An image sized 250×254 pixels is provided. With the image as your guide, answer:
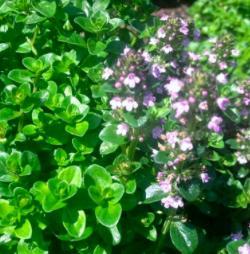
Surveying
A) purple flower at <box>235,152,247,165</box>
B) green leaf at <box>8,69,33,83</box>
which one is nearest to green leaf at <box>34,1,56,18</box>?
green leaf at <box>8,69,33,83</box>

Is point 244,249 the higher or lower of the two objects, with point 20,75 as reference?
lower

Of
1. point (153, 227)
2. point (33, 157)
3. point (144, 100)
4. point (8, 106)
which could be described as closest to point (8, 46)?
point (8, 106)

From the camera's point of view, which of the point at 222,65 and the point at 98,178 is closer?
the point at 222,65

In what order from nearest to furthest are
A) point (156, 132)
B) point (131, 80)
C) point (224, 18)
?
point (131, 80), point (156, 132), point (224, 18)

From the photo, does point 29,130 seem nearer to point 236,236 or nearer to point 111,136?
point 111,136

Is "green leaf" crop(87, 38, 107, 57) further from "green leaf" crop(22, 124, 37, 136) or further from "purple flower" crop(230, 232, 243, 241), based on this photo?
"purple flower" crop(230, 232, 243, 241)

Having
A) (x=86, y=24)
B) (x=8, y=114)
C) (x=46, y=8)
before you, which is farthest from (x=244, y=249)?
(x=46, y=8)

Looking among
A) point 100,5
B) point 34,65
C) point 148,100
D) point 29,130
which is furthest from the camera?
point 100,5
